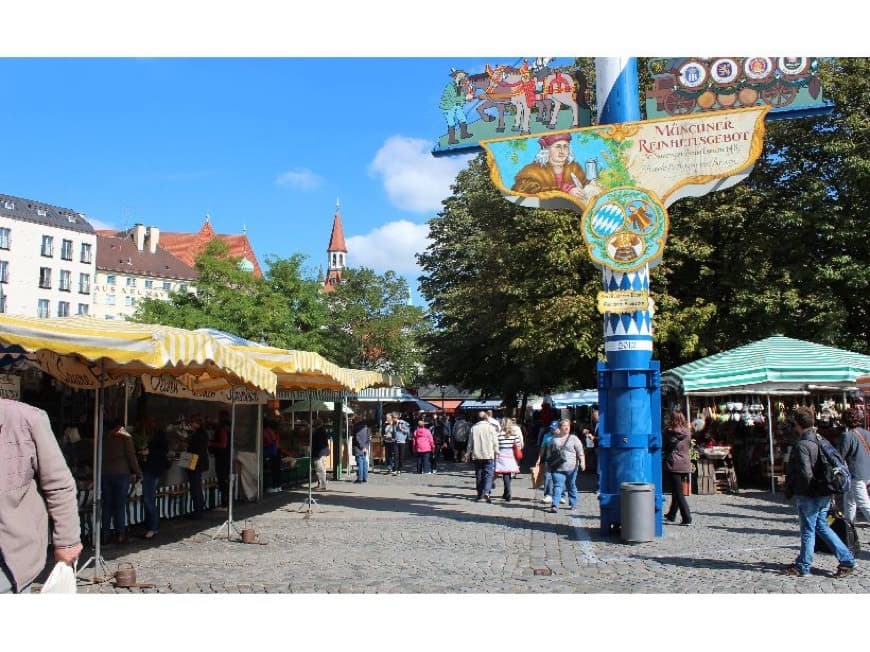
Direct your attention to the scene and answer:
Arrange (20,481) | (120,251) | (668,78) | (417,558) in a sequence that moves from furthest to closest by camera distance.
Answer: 1. (120,251)
2. (668,78)
3. (417,558)
4. (20,481)

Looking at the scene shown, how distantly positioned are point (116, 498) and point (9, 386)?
2517mm

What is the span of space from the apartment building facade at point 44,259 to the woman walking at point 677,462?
2923 inches

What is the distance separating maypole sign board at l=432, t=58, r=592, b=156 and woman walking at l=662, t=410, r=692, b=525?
5040mm

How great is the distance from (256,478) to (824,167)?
1750 cm

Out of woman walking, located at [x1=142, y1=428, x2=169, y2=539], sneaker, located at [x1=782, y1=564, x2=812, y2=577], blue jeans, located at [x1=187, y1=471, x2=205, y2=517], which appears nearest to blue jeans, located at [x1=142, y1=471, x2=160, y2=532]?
woman walking, located at [x1=142, y1=428, x2=169, y2=539]

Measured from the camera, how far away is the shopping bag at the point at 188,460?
12.6 m

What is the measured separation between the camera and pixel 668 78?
42.0 ft

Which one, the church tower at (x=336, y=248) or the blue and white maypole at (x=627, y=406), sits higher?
the church tower at (x=336, y=248)

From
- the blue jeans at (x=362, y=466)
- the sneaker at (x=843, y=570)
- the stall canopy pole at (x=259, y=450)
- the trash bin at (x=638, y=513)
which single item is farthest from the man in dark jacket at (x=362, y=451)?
the sneaker at (x=843, y=570)

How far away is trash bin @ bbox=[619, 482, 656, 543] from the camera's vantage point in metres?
10.6

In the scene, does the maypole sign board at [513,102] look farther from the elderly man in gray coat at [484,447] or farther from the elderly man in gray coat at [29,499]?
the elderly man in gray coat at [29,499]

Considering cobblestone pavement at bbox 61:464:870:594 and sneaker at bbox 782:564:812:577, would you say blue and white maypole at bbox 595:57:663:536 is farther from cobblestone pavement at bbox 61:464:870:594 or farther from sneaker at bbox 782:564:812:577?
sneaker at bbox 782:564:812:577

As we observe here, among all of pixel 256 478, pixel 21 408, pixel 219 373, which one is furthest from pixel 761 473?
pixel 21 408

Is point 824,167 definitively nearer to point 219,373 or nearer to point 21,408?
point 219,373
